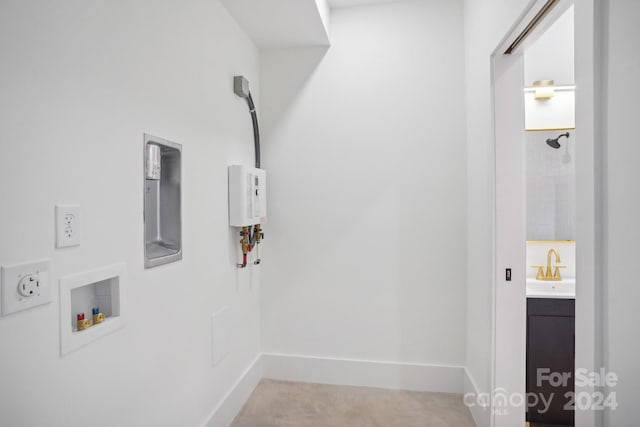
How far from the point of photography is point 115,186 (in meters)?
1.27

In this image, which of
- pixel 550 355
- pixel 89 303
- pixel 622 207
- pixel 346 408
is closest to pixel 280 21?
pixel 89 303

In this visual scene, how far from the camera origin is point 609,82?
926mm

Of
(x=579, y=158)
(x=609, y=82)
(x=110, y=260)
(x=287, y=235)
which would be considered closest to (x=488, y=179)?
(x=579, y=158)

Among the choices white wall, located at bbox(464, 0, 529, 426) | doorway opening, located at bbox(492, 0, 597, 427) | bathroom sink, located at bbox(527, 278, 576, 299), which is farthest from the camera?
bathroom sink, located at bbox(527, 278, 576, 299)

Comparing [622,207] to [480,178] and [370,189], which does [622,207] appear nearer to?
[480,178]

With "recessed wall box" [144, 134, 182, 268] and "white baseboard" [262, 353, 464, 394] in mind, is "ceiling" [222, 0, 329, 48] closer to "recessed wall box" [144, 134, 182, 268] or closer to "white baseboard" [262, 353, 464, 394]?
"recessed wall box" [144, 134, 182, 268]

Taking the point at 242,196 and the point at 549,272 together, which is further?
the point at 549,272

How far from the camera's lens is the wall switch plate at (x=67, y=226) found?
1040mm

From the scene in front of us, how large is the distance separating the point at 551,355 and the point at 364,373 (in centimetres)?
120

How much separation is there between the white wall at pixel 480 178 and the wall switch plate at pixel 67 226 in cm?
185

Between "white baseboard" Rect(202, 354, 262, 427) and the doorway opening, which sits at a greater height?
the doorway opening

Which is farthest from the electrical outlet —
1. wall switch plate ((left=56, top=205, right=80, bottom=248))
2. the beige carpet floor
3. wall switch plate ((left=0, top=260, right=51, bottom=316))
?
the beige carpet floor

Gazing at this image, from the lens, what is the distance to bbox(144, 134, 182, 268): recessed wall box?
1.47m

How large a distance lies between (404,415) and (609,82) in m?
2.09
